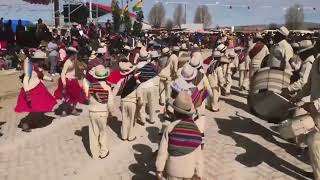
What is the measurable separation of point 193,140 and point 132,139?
420 centimetres

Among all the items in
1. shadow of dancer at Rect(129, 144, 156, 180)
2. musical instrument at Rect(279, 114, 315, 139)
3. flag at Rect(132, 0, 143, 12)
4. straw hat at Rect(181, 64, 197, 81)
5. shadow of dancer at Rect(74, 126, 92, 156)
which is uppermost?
flag at Rect(132, 0, 143, 12)

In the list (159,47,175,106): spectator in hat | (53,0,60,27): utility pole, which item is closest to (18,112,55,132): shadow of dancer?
(159,47,175,106): spectator in hat

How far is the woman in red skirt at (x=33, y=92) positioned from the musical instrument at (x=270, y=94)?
415cm

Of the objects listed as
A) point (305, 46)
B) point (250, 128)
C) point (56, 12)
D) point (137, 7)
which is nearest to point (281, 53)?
point (305, 46)

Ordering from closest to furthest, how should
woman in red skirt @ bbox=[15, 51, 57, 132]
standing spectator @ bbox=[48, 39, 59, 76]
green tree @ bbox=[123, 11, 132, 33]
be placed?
1. woman in red skirt @ bbox=[15, 51, 57, 132]
2. standing spectator @ bbox=[48, 39, 59, 76]
3. green tree @ bbox=[123, 11, 132, 33]

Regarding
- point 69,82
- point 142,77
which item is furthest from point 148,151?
point 69,82

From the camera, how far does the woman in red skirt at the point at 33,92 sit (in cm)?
959

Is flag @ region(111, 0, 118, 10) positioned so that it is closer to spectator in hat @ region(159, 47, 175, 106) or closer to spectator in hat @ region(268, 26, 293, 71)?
spectator in hat @ region(159, 47, 175, 106)

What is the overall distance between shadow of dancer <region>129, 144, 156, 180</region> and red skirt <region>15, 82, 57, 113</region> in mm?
2108

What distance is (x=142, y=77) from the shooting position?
934 cm

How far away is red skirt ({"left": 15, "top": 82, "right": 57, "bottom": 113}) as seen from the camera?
378 inches

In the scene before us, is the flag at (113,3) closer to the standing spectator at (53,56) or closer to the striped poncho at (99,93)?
the standing spectator at (53,56)

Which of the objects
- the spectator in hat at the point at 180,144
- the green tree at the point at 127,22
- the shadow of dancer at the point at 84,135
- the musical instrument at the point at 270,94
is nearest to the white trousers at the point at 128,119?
the shadow of dancer at the point at 84,135

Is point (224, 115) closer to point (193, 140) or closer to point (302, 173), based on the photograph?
point (302, 173)
